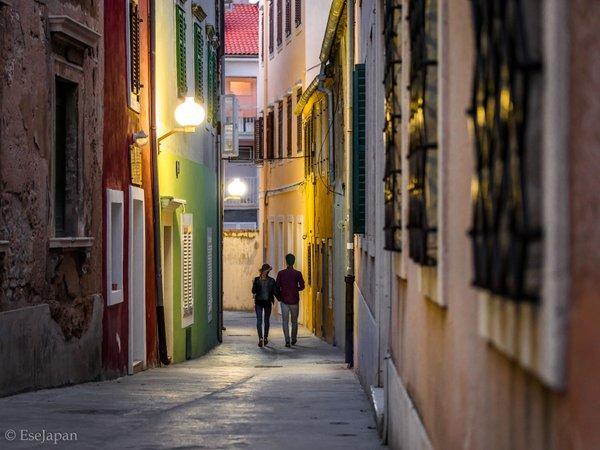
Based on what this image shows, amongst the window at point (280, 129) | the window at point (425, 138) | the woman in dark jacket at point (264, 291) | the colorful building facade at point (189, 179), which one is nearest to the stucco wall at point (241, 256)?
the window at point (280, 129)

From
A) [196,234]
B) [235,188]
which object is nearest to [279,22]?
[235,188]

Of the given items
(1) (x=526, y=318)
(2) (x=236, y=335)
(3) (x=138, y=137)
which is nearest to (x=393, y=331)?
(1) (x=526, y=318)

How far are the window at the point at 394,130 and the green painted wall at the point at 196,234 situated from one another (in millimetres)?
11862

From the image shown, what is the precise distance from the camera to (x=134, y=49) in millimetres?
17688

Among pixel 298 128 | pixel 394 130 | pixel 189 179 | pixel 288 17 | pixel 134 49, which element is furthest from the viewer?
pixel 288 17

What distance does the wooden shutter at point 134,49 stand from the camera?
687 inches

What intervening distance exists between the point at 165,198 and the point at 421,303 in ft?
46.8

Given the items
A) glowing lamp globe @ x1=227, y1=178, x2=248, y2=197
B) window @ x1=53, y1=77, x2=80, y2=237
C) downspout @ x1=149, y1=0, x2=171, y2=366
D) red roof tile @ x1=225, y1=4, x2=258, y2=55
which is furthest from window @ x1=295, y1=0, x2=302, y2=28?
window @ x1=53, y1=77, x2=80, y2=237

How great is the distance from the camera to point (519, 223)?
3.02 meters

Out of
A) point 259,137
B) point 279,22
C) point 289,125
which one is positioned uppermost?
point 279,22

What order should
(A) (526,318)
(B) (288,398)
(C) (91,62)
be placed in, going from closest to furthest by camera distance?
1. (A) (526,318)
2. (B) (288,398)
3. (C) (91,62)

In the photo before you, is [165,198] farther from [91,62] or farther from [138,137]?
[91,62]
